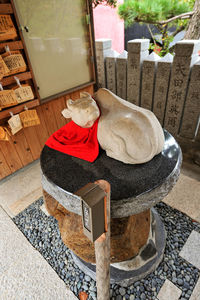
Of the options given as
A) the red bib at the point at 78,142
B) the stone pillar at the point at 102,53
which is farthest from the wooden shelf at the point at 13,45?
the stone pillar at the point at 102,53

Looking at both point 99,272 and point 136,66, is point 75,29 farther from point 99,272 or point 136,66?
point 99,272

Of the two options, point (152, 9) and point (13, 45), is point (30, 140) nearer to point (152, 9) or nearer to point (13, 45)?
point (13, 45)

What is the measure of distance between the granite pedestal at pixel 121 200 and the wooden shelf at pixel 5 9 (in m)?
1.66

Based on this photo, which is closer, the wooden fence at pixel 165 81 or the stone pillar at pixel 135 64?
the wooden fence at pixel 165 81

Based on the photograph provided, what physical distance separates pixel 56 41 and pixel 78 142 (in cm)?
183

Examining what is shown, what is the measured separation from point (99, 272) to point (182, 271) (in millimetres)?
995

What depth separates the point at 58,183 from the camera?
5.20 ft

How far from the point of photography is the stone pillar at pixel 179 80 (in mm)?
2576

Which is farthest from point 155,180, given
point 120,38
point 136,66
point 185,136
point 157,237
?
point 120,38

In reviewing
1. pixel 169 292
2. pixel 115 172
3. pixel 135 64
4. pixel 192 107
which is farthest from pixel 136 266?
pixel 135 64

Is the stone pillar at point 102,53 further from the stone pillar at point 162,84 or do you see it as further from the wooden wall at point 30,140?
the stone pillar at point 162,84

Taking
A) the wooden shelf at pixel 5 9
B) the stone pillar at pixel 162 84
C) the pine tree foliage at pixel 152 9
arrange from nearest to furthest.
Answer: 1. the wooden shelf at pixel 5 9
2. the stone pillar at pixel 162 84
3. the pine tree foliage at pixel 152 9

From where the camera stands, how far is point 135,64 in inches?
123

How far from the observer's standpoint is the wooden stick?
99 centimetres
